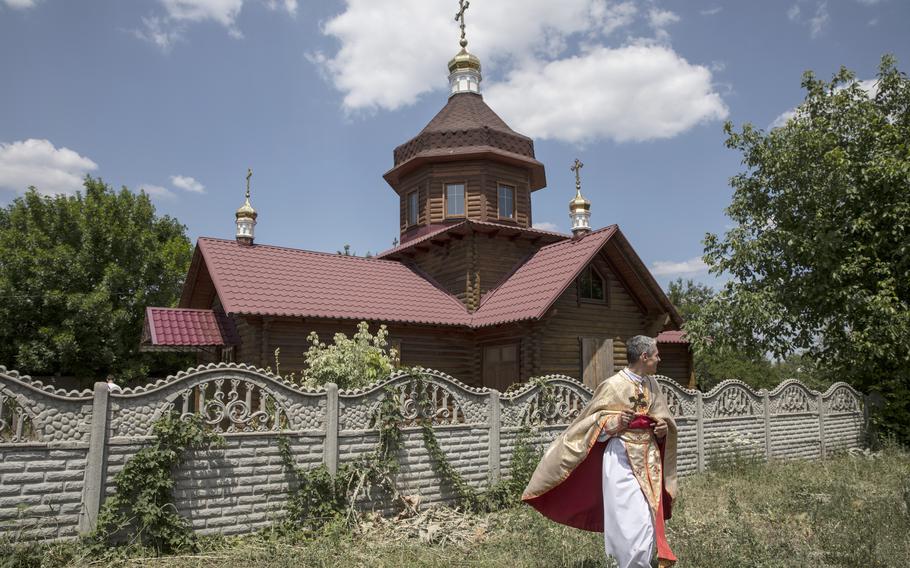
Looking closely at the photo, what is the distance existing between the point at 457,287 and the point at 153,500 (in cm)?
1203

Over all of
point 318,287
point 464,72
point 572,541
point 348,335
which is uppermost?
point 464,72

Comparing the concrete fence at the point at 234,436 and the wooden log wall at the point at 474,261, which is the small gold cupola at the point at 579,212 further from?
the concrete fence at the point at 234,436

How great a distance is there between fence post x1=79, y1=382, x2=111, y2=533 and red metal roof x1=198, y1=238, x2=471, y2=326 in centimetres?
712

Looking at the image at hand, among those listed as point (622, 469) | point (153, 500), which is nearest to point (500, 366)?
point (153, 500)

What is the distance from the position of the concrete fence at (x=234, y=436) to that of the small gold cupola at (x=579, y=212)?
974 cm

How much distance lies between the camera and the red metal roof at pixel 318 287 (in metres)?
14.9

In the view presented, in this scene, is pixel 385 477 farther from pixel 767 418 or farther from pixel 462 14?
pixel 462 14

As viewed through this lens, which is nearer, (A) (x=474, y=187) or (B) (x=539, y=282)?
(B) (x=539, y=282)

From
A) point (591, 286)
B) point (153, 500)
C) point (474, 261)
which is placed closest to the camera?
point (153, 500)

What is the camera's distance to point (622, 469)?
5.53 m

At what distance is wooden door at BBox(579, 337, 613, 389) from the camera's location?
16.7 metres

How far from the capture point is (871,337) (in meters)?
14.8

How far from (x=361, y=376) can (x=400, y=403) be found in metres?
2.43

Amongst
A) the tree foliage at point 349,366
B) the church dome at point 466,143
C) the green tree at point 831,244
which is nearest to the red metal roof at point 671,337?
the green tree at point 831,244
